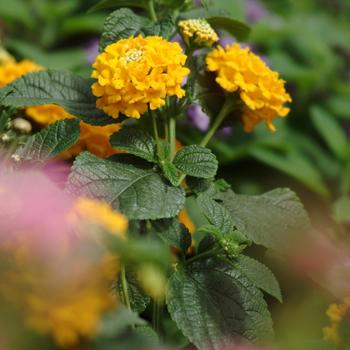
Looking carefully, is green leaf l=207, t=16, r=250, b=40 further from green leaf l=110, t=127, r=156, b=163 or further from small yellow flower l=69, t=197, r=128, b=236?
small yellow flower l=69, t=197, r=128, b=236

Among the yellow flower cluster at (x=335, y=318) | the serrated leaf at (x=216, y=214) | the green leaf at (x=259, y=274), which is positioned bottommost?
the green leaf at (x=259, y=274)

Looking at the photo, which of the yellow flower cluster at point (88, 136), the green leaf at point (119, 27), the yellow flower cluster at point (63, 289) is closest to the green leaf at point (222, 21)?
A: the green leaf at point (119, 27)

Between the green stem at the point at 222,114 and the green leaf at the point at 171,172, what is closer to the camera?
the green leaf at the point at 171,172

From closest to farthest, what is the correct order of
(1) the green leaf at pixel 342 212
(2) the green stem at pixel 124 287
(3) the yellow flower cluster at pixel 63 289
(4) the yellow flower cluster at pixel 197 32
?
(3) the yellow flower cluster at pixel 63 289 → (2) the green stem at pixel 124 287 → (4) the yellow flower cluster at pixel 197 32 → (1) the green leaf at pixel 342 212

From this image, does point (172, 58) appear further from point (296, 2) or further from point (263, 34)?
point (296, 2)

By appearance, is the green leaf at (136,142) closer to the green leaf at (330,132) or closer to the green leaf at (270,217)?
the green leaf at (270,217)

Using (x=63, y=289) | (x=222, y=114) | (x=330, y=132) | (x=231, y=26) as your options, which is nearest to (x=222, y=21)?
(x=231, y=26)

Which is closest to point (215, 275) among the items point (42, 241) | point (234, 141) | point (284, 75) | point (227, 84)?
point (227, 84)
